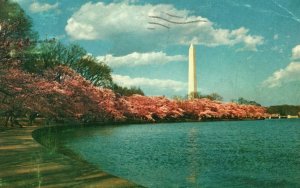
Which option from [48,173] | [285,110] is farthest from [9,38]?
[285,110]

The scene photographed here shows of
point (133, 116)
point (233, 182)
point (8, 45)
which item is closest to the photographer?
point (233, 182)

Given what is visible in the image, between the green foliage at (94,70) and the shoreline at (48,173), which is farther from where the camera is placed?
the green foliage at (94,70)

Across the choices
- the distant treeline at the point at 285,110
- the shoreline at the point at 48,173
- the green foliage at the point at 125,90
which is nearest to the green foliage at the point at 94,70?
the green foliage at the point at 125,90

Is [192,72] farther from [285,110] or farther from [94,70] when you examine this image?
[285,110]

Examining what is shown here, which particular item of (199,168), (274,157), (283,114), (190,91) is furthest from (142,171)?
(283,114)

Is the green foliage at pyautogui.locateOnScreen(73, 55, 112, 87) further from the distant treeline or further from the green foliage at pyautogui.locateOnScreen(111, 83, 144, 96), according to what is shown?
the distant treeline

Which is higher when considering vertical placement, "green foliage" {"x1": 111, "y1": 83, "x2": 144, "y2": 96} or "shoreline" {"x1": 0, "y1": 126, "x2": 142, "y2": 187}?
"green foliage" {"x1": 111, "y1": 83, "x2": 144, "y2": 96}

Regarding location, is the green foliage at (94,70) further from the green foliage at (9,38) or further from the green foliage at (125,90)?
the green foliage at (9,38)

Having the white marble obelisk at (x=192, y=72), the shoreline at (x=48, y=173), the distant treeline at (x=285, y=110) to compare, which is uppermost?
the white marble obelisk at (x=192, y=72)

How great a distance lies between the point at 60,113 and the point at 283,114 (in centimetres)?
10774

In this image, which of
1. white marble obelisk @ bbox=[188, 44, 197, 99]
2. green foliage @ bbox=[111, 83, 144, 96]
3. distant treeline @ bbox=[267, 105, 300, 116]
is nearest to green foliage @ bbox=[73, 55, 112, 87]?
green foliage @ bbox=[111, 83, 144, 96]

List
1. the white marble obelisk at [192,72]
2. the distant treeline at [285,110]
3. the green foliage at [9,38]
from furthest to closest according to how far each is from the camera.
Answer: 1. the distant treeline at [285,110]
2. the white marble obelisk at [192,72]
3. the green foliage at [9,38]

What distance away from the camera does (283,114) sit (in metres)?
141

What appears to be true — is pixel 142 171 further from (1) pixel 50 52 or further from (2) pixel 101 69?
(2) pixel 101 69
